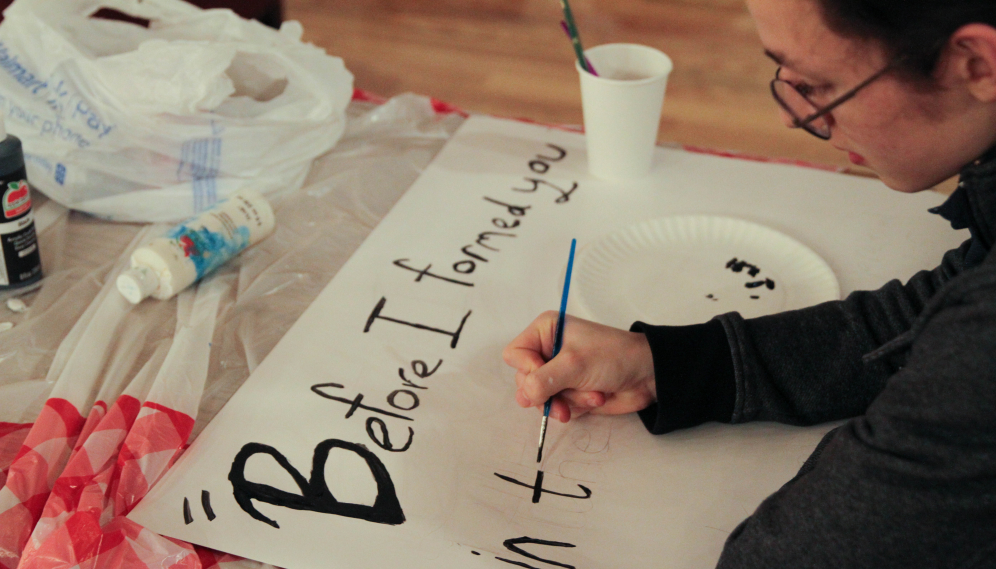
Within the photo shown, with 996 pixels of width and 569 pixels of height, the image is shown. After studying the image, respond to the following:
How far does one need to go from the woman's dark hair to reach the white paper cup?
47 cm

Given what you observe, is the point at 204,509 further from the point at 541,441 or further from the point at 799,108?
the point at 799,108

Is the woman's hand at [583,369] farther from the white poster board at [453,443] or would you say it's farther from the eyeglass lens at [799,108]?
the eyeglass lens at [799,108]

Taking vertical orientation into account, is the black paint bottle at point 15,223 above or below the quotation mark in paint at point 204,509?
above

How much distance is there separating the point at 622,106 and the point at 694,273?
0.24 meters

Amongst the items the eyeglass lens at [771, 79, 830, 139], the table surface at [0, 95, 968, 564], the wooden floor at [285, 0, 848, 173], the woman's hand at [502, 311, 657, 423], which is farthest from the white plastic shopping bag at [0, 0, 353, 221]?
the wooden floor at [285, 0, 848, 173]

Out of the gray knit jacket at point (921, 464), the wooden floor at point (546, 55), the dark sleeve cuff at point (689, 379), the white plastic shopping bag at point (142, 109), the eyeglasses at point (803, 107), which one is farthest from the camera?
the wooden floor at point (546, 55)

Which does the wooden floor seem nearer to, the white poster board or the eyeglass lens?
the white poster board

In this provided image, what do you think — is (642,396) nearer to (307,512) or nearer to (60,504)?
(307,512)

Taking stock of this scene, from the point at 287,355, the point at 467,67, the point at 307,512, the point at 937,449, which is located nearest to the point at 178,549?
the point at 307,512

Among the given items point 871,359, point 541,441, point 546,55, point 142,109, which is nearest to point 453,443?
point 541,441

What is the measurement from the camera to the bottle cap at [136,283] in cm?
79

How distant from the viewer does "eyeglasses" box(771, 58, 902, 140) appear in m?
0.56

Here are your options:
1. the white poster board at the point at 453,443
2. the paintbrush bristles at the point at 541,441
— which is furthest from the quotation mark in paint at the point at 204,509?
the paintbrush bristles at the point at 541,441

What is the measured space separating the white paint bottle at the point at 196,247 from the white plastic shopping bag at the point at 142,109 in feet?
0.26
